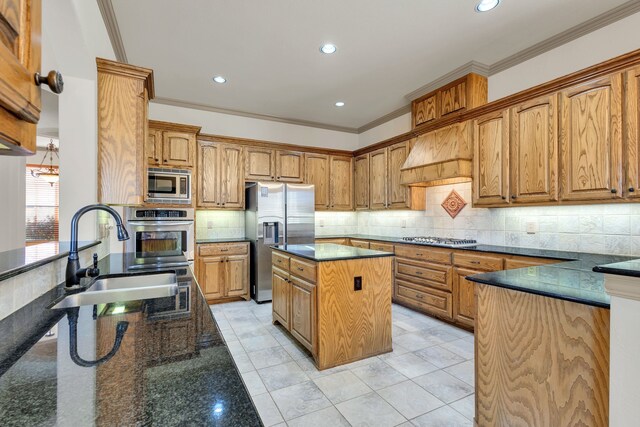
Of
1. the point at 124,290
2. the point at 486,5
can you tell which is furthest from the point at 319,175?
the point at 124,290

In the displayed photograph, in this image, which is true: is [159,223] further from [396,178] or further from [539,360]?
[539,360]

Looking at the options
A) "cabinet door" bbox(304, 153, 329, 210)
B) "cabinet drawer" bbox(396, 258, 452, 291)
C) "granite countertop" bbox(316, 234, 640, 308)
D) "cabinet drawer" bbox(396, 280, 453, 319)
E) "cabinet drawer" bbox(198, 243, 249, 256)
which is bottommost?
"cabinet drawer" bbox(396, 280, 453, 319)

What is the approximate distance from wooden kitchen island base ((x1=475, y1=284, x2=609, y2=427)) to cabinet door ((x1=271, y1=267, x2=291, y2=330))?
1826 millimetres

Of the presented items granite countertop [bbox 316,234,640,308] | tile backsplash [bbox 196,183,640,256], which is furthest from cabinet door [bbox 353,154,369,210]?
granite countertop [bbox 316,234,640,308]

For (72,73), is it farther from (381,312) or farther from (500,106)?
(500,106)

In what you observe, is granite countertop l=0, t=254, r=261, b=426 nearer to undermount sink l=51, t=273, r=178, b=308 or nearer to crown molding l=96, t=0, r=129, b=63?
undermount sink l=51, t=273, r=178, b=308

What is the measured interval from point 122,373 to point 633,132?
11.1 ft

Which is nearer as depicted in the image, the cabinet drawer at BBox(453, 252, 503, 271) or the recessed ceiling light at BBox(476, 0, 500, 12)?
the recessed ceiling light at BBox(476, 0, 500, 12)

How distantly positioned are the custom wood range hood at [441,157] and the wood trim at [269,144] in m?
1.50

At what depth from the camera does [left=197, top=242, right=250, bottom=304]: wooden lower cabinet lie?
4.15 meters

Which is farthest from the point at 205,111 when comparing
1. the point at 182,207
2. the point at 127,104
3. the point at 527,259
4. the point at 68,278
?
the point at 527,259

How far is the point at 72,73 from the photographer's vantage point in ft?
6.76

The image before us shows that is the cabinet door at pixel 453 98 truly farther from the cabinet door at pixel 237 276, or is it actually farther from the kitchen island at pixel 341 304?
the cabinet door at pixel 237 276

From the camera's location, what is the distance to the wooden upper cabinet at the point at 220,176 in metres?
4.35
